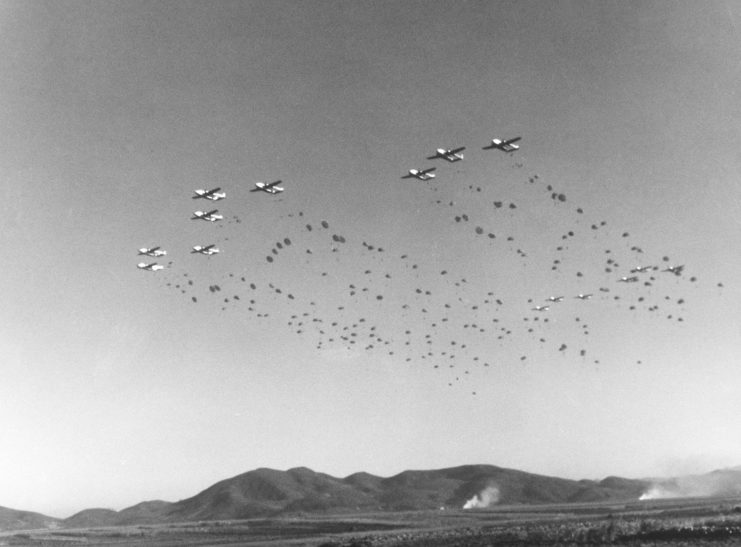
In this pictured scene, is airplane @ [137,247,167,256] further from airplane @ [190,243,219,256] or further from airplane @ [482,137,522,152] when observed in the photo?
airplane @ [482,137,522,152]

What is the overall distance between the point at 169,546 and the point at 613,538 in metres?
75.8

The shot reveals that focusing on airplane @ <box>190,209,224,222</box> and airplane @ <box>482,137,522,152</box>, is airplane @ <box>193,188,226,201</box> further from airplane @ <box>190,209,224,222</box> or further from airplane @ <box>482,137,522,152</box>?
airplane @ <box>482,137,522,152</box>

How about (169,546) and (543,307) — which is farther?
(169,546)

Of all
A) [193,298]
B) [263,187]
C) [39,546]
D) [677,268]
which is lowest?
[39,546]

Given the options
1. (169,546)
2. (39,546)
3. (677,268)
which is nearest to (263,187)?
(677,268)

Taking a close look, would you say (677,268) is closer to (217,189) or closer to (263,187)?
(263,187)

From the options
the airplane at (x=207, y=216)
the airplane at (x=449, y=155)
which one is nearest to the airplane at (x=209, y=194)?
the airplane at (x=207, y=216)

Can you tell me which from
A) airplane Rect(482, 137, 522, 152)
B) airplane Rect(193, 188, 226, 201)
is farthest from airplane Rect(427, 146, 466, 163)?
airplane Rect(193, 188, 226, 201)

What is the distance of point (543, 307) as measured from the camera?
8794 cm

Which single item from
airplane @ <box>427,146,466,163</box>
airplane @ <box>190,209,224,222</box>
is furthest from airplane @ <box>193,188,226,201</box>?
airplane @ <box>427,146,466,163</box>

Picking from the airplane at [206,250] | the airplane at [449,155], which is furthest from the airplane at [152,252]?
the airplane at [449,155]

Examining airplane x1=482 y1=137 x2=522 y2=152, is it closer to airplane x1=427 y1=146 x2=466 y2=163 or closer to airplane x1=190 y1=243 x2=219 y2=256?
airplane x1=427 y1=146 x2=466 y2=163

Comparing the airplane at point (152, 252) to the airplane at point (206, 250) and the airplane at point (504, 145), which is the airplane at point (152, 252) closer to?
the airplane at point (206, 250)

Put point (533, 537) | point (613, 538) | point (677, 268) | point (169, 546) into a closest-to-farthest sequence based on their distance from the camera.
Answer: point (613, 538) → point (533, 537) → point (677, 268) → point (169, 546)
